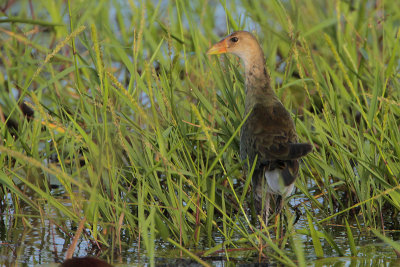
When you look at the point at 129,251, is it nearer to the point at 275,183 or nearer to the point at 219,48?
the point at 275,183

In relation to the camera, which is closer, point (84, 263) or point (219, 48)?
point (84, 263)

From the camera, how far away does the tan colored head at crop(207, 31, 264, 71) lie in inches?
143

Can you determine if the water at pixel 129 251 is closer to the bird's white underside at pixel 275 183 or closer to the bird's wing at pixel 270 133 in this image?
the bird's white underside at pixel 275 183

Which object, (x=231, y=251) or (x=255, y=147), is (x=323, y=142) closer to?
(x=255, y=147)

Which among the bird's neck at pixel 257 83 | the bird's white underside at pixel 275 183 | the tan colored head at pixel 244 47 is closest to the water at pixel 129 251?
the bird's white underside at pixel 275 183

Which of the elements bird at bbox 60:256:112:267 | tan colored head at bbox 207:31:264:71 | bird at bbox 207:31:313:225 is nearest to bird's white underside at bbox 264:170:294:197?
bird at bbox 207:31:313:225

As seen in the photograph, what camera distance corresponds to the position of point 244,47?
11.9ft

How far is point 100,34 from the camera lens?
5.71 meters

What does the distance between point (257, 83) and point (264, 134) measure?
17.8 inches

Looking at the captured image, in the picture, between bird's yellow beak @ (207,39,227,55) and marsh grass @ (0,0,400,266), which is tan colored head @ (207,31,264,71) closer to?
bird's yellow beak @ (207,39,227,55)

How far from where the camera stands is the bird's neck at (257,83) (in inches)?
135

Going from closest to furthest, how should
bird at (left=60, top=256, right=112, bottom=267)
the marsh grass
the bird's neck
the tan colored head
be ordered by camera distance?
bird at (left=60, top=256, right=112, bottom=267) < the marsh grass < the bird's neck < the tan colored head

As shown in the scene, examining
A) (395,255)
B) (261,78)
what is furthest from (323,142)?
(395,255)

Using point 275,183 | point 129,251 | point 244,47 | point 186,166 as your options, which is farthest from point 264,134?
point 129,251
